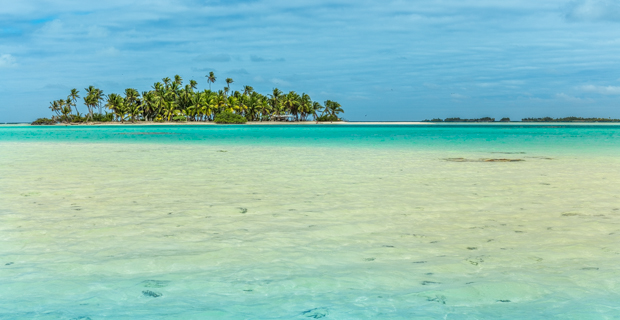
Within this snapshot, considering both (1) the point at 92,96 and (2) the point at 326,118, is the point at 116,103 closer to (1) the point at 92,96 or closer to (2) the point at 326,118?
(1) the point at 92,96

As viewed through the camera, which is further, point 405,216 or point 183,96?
point 183,96

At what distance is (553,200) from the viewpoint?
9.09 m

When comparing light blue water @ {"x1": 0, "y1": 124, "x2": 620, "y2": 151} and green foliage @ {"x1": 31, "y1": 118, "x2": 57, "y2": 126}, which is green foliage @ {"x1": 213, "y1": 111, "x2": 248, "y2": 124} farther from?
green foliage @ {"x1": 31, "y1": 118, "x2": 57, "y2": 126}

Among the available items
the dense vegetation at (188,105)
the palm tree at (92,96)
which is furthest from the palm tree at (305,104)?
the palm tree at (92,96)

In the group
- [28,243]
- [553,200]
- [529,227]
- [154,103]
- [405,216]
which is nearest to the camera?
[28,243]

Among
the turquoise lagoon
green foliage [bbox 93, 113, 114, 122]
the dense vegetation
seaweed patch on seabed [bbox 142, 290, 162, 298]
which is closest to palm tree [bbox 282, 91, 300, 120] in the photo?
the dense vegetation

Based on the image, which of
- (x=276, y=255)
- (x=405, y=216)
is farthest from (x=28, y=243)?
(x=405, y=216)

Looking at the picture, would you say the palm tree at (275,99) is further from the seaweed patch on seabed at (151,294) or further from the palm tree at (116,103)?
the seaweed patch on seabed at (151,294)

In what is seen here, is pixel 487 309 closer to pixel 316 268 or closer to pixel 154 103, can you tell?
pixel 316 268

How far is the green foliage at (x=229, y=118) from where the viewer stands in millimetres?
125600

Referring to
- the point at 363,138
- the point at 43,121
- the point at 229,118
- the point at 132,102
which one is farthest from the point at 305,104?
the point at 363,138

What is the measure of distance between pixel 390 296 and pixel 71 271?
121 inches

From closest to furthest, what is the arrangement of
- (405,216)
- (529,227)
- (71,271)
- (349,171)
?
(71,271), (529,227), (405,216), (349,171)

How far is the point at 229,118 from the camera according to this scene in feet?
414
